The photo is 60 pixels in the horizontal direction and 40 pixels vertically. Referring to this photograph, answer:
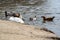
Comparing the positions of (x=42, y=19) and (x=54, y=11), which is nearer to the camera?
(x=42, y=19)

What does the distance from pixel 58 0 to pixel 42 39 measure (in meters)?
19.0

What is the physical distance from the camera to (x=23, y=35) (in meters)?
7.39

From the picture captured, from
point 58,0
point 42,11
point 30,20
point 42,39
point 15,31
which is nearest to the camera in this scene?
point 42,39

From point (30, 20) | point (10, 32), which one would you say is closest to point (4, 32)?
point (10, 32)

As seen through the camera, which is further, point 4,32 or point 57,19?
point 57,19

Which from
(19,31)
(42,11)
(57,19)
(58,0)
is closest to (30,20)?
(57,19)

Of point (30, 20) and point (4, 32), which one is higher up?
point (4, 32)

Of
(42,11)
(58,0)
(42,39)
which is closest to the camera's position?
(42,39)

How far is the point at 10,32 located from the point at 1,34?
418mm

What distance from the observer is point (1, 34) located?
722 cm

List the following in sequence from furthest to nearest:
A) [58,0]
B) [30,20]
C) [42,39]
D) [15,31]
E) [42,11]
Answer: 1. [58,0]
2. [42,11]
3. [30,20]
4. [15,31]
5. [42,39]

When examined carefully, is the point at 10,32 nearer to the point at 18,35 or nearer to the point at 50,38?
the point at 18,35

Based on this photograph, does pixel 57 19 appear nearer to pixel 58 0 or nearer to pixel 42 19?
pixel 42 19

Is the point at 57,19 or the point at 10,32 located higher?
the point at 10,32
